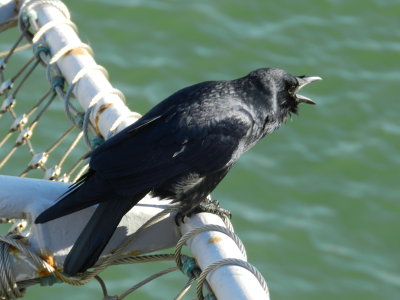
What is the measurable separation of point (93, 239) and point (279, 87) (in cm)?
126

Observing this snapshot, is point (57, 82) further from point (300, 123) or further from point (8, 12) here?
point (300, 123)

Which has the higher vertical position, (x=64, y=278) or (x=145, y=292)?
(x=145, y=292)

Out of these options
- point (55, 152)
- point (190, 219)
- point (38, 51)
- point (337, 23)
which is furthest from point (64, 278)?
point (337, 23)

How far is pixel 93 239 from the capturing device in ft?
8.71

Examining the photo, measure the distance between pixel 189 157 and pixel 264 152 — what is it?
9.23 ft

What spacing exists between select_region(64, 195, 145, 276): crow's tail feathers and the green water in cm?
247

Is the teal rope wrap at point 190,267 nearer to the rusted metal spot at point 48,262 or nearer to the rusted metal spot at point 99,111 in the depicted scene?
the rusted metal spot at point 48,262

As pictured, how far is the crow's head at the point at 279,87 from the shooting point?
3.63 metres

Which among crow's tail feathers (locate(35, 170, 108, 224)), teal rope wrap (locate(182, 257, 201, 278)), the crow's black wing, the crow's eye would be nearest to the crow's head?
the crow's eye

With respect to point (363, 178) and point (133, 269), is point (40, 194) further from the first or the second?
point (363, 178)

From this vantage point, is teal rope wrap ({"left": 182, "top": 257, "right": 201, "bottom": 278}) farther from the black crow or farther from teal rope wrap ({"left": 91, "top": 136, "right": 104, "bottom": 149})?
teal rope wrap ({"left": 91, "top": 136, "right": 104, "bottom": 149})

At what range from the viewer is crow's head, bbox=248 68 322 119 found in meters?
3.63

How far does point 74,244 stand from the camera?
2.68 meters

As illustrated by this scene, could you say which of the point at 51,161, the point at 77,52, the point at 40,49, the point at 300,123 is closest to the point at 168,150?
the point at 77,52
